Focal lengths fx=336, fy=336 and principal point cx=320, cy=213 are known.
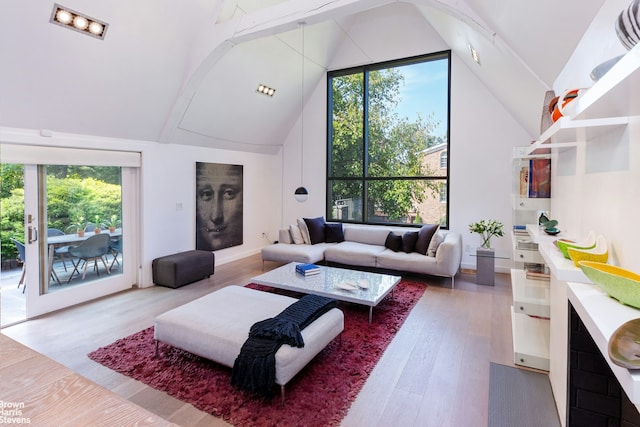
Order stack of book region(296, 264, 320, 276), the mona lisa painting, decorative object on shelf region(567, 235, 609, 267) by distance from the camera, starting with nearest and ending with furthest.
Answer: decorative object on shelf region(567, 235, 609, 267) < stack of book region(296, 264, 320, 276) < the mona lisa painting

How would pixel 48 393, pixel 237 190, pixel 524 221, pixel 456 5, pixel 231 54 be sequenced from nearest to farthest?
pixel 48 393 < pixel 456 5 < pixel 524 221 < pixel 231 54 < pixel 237 190

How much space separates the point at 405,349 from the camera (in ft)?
10.1

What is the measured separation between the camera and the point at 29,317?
3.68m

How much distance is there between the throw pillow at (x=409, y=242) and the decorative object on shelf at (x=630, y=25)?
15.1 feet

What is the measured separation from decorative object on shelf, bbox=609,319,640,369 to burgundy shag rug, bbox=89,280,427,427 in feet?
6.07

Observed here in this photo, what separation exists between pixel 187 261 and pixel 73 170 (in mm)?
1804

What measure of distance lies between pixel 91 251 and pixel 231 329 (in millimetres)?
2923

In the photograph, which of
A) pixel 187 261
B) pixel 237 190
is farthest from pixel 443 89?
pixel 187 261

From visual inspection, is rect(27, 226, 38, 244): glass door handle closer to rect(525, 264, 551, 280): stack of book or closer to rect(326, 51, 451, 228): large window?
rect(326, 51, 451, 228): large window

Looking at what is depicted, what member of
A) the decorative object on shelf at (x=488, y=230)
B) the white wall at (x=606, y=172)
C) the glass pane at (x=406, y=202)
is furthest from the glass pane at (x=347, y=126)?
the white wall at (x=606, y=172)

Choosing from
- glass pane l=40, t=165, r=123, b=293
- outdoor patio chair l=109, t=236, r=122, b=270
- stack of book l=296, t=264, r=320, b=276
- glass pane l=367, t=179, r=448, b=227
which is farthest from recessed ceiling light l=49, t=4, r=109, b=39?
glass pane l=367, t=179, r=448, b=227

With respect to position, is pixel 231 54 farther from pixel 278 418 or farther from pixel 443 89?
pixel 278 418

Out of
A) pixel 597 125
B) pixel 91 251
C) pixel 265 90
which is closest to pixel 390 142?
pixel 265 90

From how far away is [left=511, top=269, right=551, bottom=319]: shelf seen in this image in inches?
102
